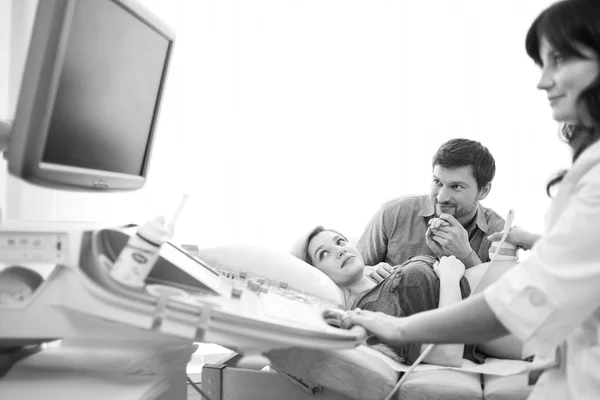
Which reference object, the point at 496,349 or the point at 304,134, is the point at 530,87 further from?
the point at 496,349

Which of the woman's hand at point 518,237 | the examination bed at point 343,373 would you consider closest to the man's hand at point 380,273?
the examination bed at point 343,373

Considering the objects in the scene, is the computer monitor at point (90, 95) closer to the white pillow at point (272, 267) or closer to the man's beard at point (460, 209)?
the white pillow at point (272, 267)

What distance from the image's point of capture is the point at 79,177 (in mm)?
979

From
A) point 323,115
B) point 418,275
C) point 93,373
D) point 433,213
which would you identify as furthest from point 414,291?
point 323,115

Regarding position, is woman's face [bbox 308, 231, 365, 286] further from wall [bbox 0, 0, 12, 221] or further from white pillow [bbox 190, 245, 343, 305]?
wall [bbox 0, 0, 12, 221]

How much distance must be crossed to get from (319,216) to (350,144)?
1.28ft

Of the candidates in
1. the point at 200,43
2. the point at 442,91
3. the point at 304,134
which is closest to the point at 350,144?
the point at 304,134

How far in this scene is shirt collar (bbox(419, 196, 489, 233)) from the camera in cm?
219

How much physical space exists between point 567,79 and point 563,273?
0.91 feet

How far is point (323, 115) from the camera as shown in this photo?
2.89 m

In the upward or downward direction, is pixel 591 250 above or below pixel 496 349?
above

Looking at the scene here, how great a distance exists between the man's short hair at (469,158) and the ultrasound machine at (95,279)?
105 centimetres

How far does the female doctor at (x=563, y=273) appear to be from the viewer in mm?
775

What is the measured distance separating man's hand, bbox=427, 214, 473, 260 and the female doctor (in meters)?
A: 0.98
